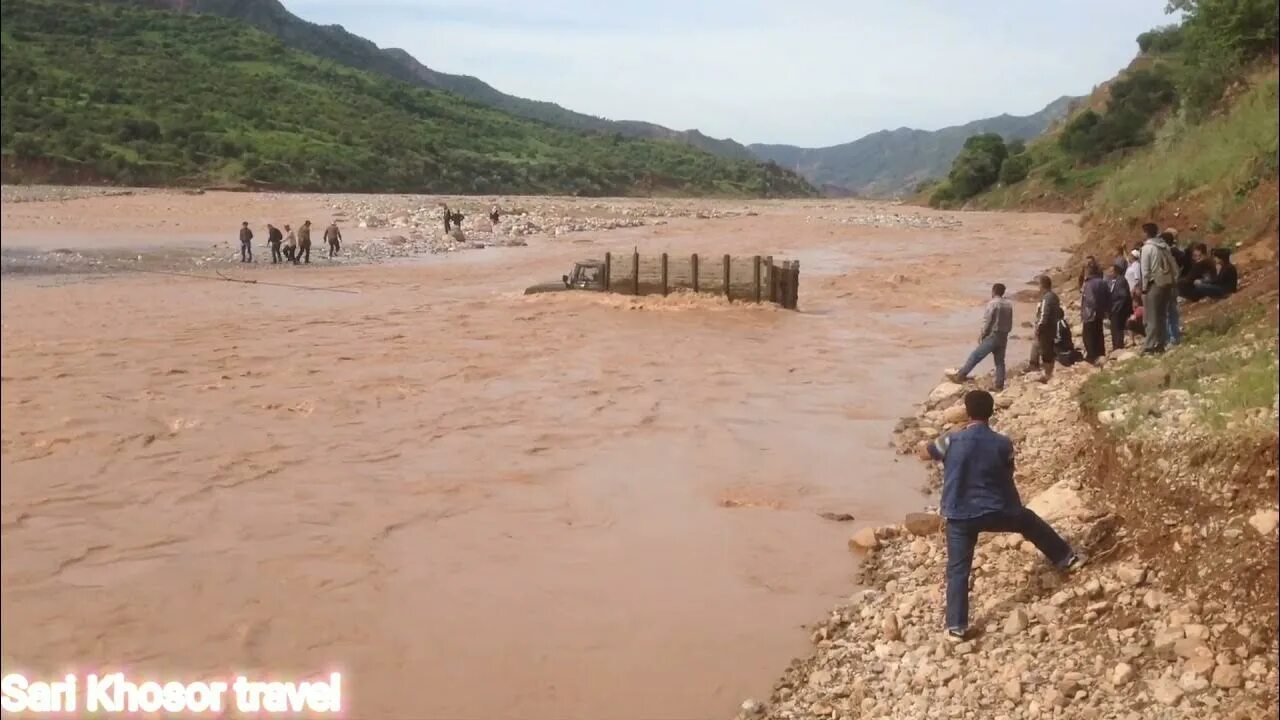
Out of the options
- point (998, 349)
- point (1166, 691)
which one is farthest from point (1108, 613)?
point (998, 349)

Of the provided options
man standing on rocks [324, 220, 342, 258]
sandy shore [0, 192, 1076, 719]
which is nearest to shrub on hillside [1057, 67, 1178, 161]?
man standing on rocks [324, 220, 342, 258]

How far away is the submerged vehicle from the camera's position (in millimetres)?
22938

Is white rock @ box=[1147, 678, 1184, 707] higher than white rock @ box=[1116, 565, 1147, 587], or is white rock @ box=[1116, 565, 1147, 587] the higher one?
white rock @ box=[1116, 565, 1147, 587]

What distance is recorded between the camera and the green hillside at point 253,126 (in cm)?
1267

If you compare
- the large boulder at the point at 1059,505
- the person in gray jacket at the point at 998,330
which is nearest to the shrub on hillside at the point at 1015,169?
the person in gray jacket at the point at 998,330

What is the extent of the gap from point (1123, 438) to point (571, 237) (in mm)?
34865

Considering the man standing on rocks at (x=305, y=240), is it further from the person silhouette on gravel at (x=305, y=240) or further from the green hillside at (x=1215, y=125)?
the green hillside at (x=1215, y=125)

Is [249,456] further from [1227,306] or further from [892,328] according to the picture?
[892,328]

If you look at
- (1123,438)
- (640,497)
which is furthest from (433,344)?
(1123,438)

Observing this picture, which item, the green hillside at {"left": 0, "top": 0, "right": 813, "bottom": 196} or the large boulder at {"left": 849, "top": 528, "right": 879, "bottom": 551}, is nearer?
the large boulder at {"left": 849, "top": 528, "right": 879, "bottom": 551}

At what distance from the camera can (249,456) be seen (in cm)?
1095

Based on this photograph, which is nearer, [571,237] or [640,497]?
[640,497]

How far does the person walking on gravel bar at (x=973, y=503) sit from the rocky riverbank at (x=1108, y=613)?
0.26 metres

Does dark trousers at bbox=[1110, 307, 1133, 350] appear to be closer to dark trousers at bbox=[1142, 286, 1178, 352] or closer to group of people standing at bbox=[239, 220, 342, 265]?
dark trousers at bbox=[1142, 286, 1178, 352]
